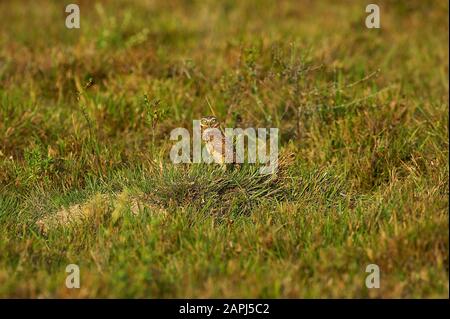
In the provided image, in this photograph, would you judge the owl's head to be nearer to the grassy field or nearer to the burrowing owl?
the burrowing owl

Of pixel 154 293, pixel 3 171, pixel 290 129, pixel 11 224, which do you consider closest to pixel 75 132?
pixel 3 171

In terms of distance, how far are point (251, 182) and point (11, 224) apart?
1.46 m

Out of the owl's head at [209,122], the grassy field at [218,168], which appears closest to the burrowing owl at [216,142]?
the owl's head at [209,122]

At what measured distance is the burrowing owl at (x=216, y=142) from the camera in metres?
5.28

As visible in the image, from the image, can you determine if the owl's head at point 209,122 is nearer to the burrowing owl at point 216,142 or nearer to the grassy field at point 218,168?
the burrowing owl at point 216,142

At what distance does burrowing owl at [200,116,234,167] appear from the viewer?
17.3 feet

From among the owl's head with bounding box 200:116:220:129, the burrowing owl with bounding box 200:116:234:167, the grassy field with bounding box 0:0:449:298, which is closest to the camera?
the grassy field with bounding box 0:0:449:298

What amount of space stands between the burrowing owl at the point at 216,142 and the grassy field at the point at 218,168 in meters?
0.11

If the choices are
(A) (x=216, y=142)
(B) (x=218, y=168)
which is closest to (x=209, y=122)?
(A) (x=216, y=142)

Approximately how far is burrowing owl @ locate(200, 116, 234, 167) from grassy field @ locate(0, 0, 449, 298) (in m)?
0.11

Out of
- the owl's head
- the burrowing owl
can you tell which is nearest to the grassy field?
the burrowing owl

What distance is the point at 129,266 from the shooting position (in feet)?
14.0
